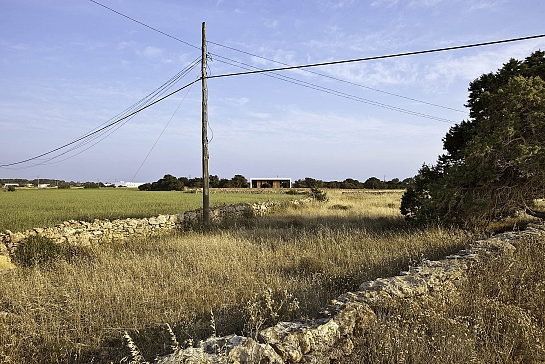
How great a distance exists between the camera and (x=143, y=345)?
14.5 ft

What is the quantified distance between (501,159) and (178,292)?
10.6 metres

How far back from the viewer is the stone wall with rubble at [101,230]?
10609mm

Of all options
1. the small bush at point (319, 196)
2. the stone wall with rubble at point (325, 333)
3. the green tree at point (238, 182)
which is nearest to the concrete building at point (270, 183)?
the green tree at point (238, 182)

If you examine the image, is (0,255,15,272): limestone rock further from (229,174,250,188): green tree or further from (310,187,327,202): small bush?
(229,174,250,188): green tree

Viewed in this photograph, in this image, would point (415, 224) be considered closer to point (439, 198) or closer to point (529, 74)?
point (439, 198)

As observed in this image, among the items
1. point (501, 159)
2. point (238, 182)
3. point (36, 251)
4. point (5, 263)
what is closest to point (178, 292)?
point (5, 263)

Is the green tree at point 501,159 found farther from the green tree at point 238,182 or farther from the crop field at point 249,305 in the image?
the green tree at point 238,182

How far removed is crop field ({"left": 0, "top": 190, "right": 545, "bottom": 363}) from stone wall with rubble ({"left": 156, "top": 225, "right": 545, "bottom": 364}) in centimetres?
21

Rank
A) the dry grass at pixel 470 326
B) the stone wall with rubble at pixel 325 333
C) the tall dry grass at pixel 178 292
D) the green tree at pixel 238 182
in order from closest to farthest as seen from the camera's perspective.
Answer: the stone wall with rubble at pixel 325 333 < the dry grass at pixel 470 326 < the tall dry grass at pixel 178 292 < the green tree at pixel 238 182

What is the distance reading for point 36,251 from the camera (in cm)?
1003

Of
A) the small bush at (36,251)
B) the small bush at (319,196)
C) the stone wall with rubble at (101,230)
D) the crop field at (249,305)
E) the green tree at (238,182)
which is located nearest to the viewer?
the crop field at (249,305)

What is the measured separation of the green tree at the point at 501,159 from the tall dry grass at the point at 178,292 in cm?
215

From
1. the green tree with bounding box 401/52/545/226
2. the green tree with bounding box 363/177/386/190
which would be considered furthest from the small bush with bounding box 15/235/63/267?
the green tree with bounding box 363/177/386/190

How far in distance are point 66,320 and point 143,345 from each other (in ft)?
5.26
